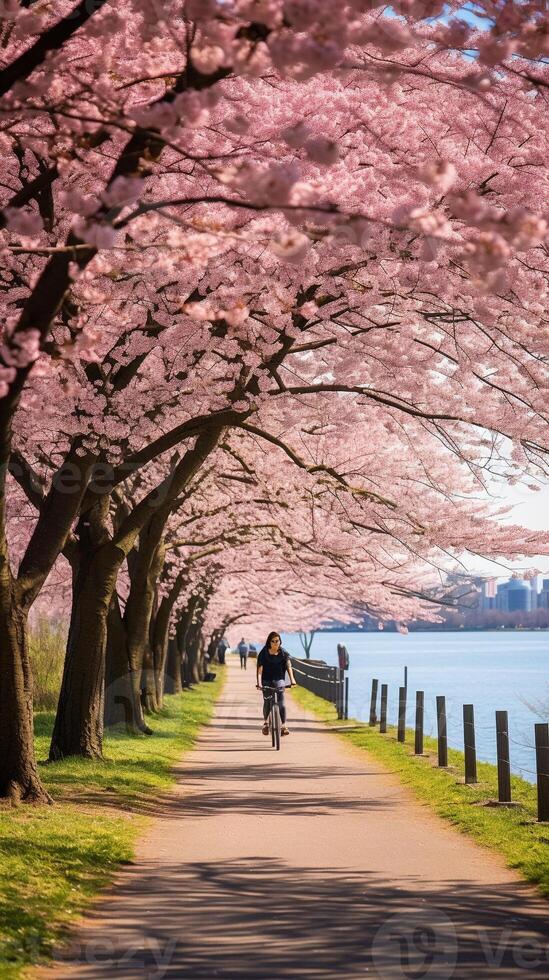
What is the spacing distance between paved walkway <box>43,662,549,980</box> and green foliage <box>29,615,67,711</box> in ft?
45.3

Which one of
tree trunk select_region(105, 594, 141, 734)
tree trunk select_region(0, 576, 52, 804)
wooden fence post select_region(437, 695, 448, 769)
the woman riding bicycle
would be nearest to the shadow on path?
tree trunk select_region(0, 576, 52, 804)

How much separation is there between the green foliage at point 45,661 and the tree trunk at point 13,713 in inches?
592

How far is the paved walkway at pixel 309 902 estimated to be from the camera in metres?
6.23

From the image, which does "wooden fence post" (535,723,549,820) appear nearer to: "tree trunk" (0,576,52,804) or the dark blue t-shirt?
A: "tree trunk" (0,576,52,804)

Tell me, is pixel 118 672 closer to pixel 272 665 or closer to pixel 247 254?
pixel 272 665

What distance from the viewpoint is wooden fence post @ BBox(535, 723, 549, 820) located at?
36.2 feet

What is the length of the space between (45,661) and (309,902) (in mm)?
20410

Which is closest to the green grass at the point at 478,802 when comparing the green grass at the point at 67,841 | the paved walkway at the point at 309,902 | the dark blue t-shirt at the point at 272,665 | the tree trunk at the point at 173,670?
the paved walkway at the point at 309,902

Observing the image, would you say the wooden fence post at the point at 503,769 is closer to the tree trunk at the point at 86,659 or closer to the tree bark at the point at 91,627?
the tree bark at the point at 91,627

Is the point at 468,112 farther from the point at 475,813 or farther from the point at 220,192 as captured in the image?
the point at 475,813

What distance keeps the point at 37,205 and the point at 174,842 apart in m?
6.50

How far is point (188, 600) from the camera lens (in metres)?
39.5

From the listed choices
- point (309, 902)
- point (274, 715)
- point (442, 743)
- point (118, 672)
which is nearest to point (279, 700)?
point (274, 715)

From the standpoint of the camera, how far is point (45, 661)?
27359 mm
